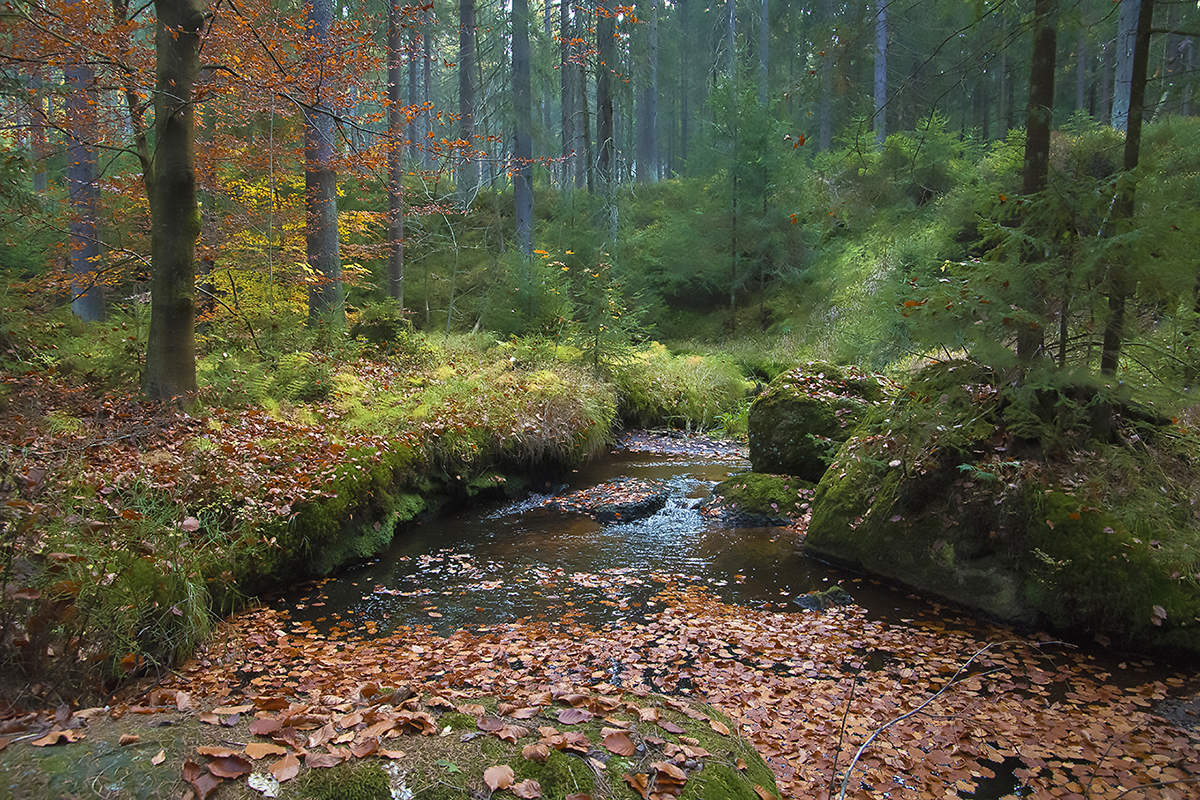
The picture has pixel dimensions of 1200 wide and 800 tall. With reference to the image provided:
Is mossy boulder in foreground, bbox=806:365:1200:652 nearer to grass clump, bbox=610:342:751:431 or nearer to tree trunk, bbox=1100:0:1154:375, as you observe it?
tree trunk, bbox=1100:0:1154:375

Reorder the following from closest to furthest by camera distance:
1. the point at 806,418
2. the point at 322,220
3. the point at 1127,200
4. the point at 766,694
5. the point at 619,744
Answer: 1. the point at 619,744
2. the point at 766,694
3. the point at 1127,200
4. the point at 806,418
5. the point at 322,220

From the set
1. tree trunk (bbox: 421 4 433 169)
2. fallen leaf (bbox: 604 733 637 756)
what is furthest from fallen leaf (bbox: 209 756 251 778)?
tree trunk (bbox: 421 4 433 169)

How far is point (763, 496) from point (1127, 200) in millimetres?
4650

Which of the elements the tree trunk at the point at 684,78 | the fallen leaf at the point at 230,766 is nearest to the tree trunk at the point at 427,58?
the fallen leaf at the point at 230,766

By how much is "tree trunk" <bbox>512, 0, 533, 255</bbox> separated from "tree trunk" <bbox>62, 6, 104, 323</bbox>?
8845 millimetres

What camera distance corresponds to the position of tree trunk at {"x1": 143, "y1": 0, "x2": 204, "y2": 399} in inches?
251

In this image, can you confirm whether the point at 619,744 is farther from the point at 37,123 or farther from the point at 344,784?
the point at 37,123

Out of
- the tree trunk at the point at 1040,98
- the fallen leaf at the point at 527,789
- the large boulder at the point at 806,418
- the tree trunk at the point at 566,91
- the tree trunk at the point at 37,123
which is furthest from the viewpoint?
the tree trunk at the point at 566,91

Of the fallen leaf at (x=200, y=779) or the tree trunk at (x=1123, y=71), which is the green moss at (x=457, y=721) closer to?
the fallen leaf at (x=200, y=779)

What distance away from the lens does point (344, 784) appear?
1949 millimetres

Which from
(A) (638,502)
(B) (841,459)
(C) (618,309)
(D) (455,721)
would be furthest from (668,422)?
(D) (455,721)

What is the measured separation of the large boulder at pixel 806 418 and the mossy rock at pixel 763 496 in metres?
0.31

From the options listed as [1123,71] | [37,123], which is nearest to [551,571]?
[37,123]

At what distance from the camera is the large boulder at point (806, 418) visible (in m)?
A: 8.70
